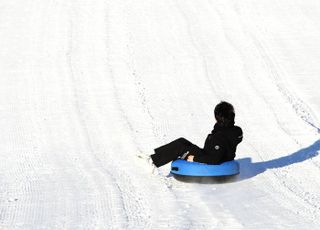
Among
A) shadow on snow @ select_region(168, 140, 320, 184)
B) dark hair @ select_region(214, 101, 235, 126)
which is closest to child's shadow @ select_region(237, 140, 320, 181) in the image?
shadow on snow @ select_region(168, 140, 320, 184)

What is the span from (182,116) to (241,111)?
91cm

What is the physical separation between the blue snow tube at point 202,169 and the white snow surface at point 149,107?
0.12m

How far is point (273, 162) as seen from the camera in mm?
8664

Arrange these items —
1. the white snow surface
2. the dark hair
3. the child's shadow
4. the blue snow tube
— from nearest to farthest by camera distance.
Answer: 1. the white snow surface
2. the blue snow tube
3. the dark hair
4. the child's shadow

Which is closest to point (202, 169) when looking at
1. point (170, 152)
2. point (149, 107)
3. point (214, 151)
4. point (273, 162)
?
point (214, 151)

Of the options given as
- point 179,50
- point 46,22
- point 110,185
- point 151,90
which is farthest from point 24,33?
point 110,185

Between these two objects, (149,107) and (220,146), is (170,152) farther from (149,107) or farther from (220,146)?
(149,107)

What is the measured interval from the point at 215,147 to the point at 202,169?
10.6 inches

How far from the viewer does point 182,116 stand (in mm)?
10727

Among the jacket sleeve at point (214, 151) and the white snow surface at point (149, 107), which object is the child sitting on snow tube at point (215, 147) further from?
the white snow surface at point (149, 107)

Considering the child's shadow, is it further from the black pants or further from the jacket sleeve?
the black pants

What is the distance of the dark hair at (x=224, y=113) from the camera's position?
25.1 feet

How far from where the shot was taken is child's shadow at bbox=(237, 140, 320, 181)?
8141 mm

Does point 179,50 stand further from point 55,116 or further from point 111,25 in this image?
point 55,116
